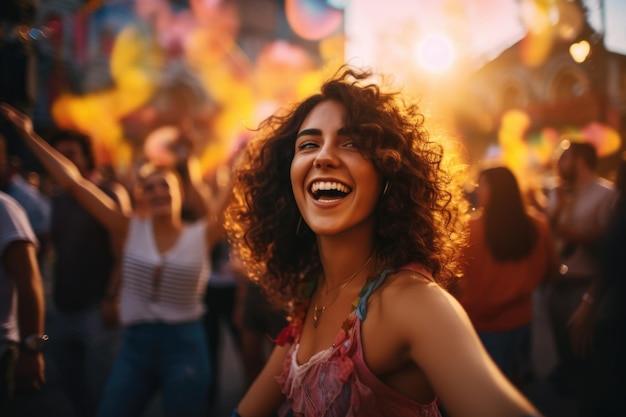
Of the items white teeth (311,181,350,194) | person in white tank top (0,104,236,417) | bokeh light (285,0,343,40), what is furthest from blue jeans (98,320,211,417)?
bokeh light (285,0,343,40)

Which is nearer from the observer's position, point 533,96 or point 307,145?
point 307,145

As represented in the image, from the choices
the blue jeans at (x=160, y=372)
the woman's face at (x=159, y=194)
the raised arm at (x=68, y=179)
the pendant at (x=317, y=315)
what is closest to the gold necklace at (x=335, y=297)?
the pendant at (x=317, y=315)

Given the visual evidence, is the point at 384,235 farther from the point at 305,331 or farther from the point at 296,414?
the point at 296,414

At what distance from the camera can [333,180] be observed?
1397 mm

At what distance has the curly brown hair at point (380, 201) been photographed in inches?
56.7

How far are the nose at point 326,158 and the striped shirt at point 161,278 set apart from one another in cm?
162

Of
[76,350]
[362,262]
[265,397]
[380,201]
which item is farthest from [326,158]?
[76,350]

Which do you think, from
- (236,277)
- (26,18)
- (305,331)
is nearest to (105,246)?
(236,277)

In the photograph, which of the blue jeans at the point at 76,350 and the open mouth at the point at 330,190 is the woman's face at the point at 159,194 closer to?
the blue jeans at the point at 76,350

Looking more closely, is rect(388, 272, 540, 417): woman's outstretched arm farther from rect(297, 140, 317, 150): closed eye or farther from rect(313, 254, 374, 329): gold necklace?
rect(297, 140, 317, 150): closed eye

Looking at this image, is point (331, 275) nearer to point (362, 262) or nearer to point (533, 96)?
point (362, 262)

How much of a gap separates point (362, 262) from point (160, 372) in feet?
5.47

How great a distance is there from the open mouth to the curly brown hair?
0.39ft

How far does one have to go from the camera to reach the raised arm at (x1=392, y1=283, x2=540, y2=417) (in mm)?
941
